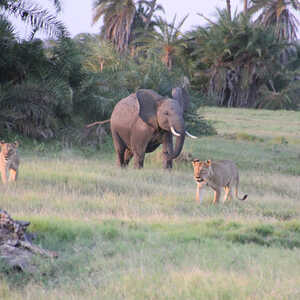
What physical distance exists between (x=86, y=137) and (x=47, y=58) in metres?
2.83

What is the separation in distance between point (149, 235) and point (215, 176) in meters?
3.14

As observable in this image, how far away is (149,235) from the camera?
707cm

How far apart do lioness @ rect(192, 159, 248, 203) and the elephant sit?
10.9 feet

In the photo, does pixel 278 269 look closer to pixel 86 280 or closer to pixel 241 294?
pixel 241 294

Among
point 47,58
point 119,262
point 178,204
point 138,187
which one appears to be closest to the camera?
point 119,262

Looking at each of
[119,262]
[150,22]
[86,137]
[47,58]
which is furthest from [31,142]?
[150,22]

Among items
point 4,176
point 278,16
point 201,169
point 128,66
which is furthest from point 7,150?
point 278,16

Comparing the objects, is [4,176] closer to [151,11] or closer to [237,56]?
[237,56]

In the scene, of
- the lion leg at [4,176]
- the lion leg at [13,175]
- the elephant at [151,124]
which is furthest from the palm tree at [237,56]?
the lion leg at [4,176]

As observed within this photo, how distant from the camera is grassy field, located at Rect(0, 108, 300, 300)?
5344mm

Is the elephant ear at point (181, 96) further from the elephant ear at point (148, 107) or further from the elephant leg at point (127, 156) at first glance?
the elephant leg at point (127, 156)

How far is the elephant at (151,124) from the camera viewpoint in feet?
45.7

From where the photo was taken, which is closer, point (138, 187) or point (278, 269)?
point (278, 269)

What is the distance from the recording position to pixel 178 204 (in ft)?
31.4
